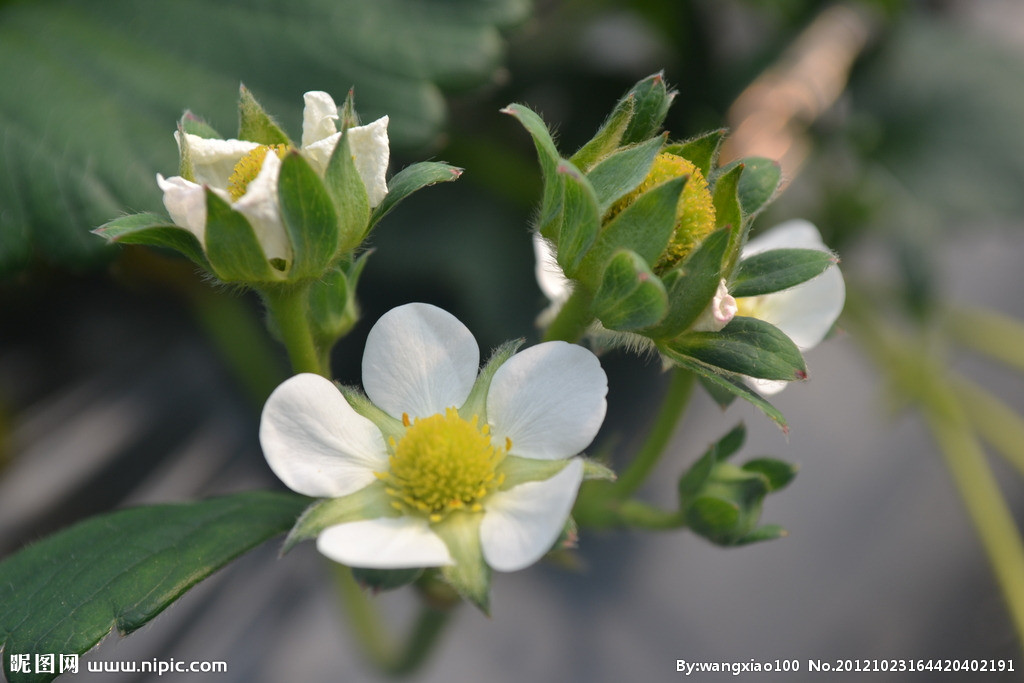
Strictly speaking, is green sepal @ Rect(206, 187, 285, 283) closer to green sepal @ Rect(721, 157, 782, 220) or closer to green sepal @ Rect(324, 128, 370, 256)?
green sepal @ Rect(324, 128, 370, 256)

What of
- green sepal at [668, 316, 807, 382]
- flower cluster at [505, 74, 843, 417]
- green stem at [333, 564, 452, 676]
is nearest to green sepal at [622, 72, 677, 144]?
flower cluster at [505, 74, 843, 417]

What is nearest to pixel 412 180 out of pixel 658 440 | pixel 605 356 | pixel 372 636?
pixel 658 440

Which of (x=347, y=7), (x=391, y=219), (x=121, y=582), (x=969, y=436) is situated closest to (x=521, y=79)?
(x=391, y=219)

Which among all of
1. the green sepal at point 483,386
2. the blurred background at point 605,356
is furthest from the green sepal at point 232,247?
the blurred background at point 605,356

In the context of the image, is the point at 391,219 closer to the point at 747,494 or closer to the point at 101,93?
the point at 101,93

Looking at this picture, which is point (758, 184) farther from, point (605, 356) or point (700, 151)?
point (605, 356)
